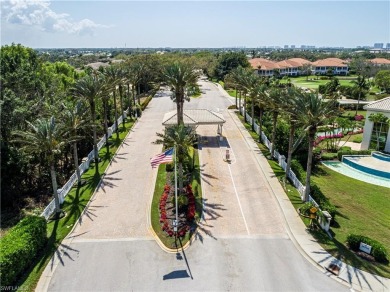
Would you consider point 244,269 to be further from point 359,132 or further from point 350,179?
point 359,132

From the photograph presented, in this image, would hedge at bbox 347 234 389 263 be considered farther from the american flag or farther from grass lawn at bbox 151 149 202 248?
the american flag

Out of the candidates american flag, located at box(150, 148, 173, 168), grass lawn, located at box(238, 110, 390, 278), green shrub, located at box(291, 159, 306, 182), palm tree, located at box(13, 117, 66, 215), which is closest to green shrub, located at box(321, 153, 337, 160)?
grass lawn, located at box(238, 110, 390, 278)

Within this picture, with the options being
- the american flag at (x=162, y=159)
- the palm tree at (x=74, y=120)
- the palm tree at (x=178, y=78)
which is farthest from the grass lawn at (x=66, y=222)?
the palm tree at (x=178, y=78)

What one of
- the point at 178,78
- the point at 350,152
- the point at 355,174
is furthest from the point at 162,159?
the point at 350,152

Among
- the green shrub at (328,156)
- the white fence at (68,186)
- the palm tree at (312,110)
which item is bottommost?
the green shrub at (328,156)

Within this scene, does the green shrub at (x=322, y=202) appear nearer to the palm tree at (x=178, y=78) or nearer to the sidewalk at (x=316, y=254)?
the sidewalk at (x=316, y=254)

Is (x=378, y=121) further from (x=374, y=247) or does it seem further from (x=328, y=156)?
(x=374, y=247)
